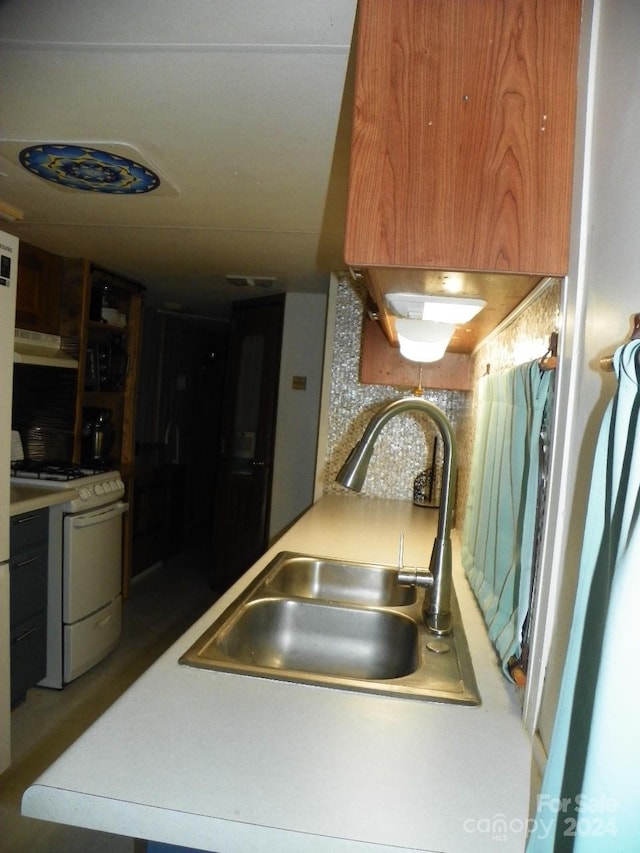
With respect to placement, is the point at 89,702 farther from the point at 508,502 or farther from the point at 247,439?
the point at 508,502

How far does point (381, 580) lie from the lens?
1650mm

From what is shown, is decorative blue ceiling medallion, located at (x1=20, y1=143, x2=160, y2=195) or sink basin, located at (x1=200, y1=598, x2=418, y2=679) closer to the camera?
sink basin, located at (x1=200, y1=598, x2=418, y2=679)

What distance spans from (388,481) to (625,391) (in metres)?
2.50

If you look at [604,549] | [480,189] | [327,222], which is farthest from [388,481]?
[604,549]

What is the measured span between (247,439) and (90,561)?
1.55 meters

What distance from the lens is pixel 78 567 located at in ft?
8.58

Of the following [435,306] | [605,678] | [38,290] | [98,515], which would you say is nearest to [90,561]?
[98,515]

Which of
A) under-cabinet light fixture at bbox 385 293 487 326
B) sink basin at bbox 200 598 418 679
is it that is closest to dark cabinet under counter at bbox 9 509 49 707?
sink basin at bbox 200 598 418 679

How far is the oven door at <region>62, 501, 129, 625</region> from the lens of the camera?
2568 mm

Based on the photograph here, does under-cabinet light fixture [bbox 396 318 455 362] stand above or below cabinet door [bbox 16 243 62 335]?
below

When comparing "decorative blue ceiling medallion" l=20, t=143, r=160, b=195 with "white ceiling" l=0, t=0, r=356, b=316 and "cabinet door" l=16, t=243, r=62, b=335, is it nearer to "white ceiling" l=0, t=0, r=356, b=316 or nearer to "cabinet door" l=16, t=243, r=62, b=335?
"white ceiling" l=0, t=0, r=356, b=316

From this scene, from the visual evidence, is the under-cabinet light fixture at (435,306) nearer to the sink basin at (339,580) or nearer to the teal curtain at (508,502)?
the teal curtain at (508,502)

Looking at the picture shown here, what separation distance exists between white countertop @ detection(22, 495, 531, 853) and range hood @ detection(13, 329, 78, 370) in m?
2.23

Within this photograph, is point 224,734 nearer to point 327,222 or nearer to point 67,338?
point 327,222
